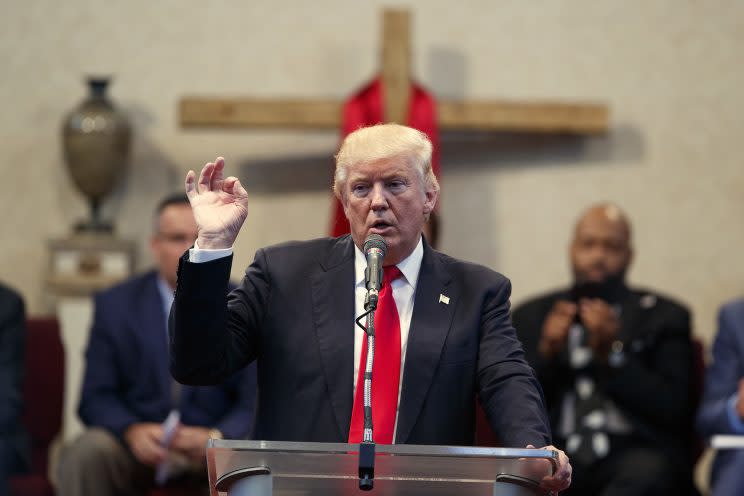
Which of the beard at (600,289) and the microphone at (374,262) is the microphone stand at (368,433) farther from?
the beard at (600,289)

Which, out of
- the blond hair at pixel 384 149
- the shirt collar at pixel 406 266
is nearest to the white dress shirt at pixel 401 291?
the shirt collar at pixel 406 266

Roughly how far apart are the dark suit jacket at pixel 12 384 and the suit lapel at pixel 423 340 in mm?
2348

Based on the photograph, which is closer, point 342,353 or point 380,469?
point 380,469

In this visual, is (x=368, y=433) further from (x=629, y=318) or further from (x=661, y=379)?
(x=629, y=318)

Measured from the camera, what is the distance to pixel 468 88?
6129 mm

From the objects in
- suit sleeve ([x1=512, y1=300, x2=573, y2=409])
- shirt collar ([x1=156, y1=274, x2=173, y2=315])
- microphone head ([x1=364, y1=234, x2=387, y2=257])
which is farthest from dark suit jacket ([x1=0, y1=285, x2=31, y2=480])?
microphone head ([x1=364, y1=234, x2=387, y2=257])

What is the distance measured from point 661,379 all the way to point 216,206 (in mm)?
2836

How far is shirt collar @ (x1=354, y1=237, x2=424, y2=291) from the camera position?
9.39 feet

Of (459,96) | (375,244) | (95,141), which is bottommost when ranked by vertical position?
(375,244)

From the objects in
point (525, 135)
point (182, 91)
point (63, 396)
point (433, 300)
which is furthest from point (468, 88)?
point (433, 300)

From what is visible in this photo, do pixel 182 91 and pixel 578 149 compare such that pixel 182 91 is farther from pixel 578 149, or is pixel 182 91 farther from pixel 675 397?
pixel 675 397

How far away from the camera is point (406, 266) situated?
9.40ft

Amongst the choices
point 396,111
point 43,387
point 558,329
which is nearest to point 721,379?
point 558,329

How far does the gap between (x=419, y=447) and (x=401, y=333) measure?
631 mm
